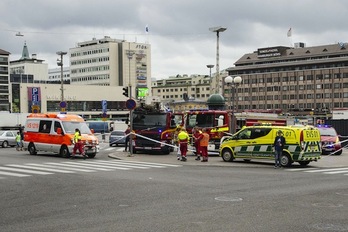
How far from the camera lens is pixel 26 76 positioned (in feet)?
555

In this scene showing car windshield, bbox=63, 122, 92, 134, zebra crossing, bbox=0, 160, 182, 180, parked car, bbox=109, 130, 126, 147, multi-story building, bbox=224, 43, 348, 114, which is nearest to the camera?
zebra crossing, bbox=0, 160, 182, 180

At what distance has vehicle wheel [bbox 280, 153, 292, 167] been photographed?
2162 cm

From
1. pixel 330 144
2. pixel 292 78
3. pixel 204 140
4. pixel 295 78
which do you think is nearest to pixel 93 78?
pixel 292 78

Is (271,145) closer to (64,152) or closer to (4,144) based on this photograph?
(64,152)

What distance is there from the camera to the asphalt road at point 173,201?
8.92 m

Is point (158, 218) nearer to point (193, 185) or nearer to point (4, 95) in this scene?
point (193, 185)

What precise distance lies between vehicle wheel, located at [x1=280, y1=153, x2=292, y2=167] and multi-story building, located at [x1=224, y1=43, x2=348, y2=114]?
101187mm

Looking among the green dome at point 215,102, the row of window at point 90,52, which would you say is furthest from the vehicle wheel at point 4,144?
the row of window at point 90,52

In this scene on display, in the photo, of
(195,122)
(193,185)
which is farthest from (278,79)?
(193,185)

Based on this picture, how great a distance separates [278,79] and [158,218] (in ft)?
447

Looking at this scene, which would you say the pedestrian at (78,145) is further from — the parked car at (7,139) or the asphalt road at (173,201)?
the parked car at (7,139)

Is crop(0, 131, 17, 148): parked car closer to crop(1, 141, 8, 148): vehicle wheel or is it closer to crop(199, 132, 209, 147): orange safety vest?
crop(1, 141, 8, 148): vehicle wheel

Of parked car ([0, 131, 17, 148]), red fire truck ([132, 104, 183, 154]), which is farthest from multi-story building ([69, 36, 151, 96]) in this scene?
red fire truck ([132, 104, 183, 154])

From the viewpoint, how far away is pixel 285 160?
21703mm
